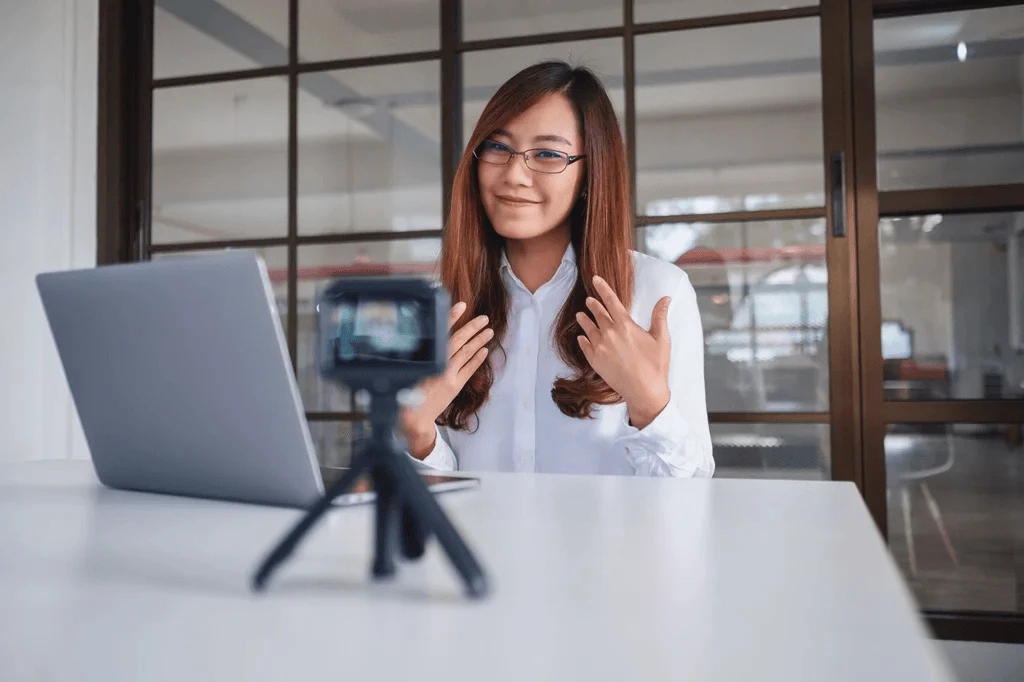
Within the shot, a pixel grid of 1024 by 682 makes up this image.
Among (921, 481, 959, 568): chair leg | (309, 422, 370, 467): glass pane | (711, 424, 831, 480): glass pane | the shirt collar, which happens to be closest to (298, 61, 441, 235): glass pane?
(309, 422, 370, 467): glass pane

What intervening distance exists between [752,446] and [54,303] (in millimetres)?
1950

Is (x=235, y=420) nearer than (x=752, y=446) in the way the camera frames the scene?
Yes

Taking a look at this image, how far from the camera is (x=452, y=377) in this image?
118cm

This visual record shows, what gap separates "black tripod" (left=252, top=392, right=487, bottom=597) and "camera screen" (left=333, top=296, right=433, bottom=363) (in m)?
0.02

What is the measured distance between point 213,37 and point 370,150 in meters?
0.76

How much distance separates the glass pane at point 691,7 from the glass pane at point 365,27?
65cm

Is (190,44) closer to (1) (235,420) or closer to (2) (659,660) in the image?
(1) (235,420)

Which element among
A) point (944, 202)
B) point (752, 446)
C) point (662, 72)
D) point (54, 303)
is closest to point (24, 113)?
point (662, 72)

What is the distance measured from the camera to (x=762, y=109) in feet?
7.90

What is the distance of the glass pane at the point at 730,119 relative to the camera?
93.7 inches

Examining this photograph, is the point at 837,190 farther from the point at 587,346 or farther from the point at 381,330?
the point at 381,330

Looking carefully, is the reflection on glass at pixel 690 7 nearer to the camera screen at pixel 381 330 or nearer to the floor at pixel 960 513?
the floor at pixel 960 513

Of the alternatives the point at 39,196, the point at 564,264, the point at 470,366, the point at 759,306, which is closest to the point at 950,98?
the point at 759,306

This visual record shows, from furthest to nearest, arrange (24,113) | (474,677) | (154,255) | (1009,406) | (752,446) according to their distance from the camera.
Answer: (154,255), (24,113), (752,446), (1009,406), (474,677)
